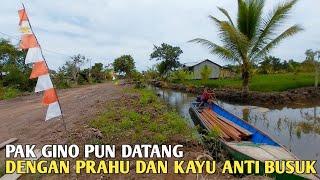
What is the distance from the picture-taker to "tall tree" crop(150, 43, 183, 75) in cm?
5832

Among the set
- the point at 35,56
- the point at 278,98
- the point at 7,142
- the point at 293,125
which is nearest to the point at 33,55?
the point at 35,56

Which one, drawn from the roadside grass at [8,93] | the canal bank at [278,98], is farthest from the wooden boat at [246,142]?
the roadside grass at [8,93]

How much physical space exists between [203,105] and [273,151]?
31.8ft

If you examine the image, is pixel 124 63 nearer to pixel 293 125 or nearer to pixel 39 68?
pixel 293 125

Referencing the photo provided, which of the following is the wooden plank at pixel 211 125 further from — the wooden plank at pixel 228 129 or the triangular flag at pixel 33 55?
the triangular flag at pixel 33 55

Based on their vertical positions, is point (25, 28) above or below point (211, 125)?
above

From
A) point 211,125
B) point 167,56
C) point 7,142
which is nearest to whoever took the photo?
point 7,142

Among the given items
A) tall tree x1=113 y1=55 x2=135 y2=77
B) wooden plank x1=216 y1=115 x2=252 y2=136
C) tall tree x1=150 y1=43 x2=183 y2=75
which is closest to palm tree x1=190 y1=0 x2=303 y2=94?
wooden plank x1=216 y1=115 x2=252 y2=136

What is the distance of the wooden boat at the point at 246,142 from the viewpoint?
25.2ft

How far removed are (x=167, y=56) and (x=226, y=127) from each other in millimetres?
46611

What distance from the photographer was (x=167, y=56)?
191 feet

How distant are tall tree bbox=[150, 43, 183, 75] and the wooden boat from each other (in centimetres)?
4312

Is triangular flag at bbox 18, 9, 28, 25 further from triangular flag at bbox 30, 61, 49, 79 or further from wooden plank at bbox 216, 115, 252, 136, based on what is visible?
wooden plank at bbox 216, 115, 252, 136

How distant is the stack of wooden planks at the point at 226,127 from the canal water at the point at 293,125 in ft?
3.21
